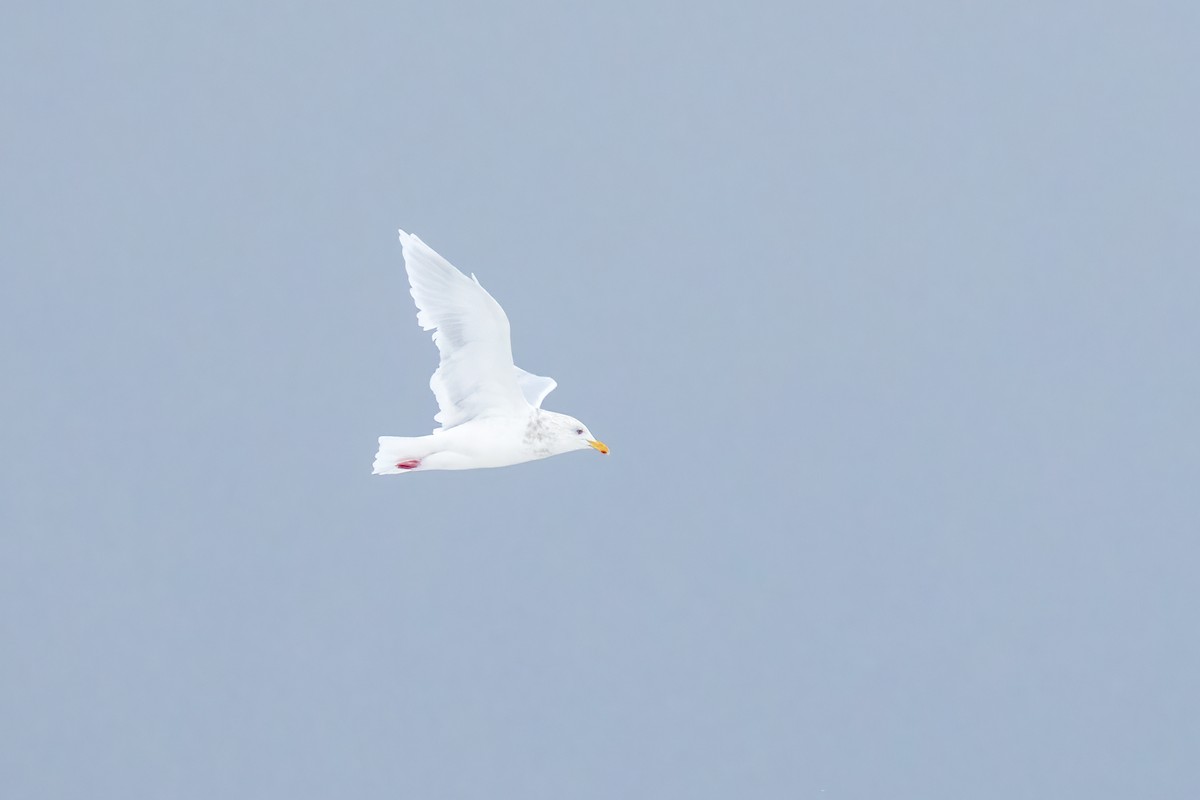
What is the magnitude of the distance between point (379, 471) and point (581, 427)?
0.48 metres

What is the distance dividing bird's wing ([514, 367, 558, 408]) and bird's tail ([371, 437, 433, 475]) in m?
0.40

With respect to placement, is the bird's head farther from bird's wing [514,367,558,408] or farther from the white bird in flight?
bird's wing [514,367,558,408]

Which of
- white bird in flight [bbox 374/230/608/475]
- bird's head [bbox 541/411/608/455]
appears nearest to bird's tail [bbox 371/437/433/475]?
white bird in flight [bbox 374/230/608/475]

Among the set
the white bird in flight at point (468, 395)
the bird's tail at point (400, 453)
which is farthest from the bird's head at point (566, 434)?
the bird's tail at point (400, 453)

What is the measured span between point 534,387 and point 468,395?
0.38 m

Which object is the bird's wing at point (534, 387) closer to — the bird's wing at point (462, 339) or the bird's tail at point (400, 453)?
the bird's wing at point (462, 339)

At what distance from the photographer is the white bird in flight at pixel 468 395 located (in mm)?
3709

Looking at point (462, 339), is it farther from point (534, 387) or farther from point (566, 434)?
point (534, 387)

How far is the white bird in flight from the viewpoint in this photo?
12.2 feet

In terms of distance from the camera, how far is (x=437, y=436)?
3.79m

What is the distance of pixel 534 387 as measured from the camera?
4234 mm

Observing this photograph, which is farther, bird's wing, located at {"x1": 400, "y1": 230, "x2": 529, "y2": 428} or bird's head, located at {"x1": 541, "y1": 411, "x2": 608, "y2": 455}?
bird's head, located at {"x1": 541, "y1": 411, "x2": 608, "y2": 455}

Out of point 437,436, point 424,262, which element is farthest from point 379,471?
point 424,262

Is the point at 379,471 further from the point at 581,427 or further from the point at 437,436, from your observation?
the point at 581,427
